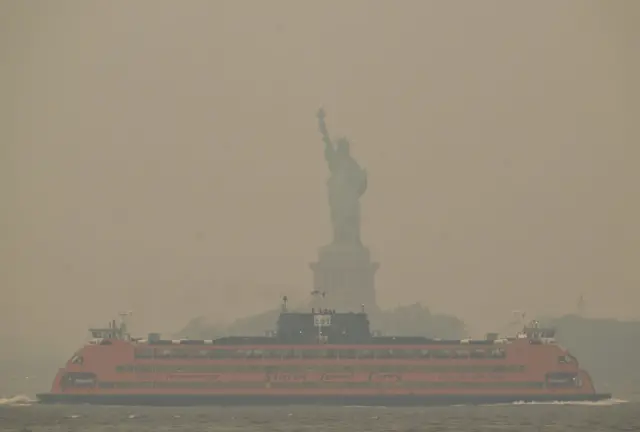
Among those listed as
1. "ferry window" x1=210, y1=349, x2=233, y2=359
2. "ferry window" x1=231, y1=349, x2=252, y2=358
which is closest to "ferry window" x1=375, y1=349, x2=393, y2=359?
"ferry window" x1=231, y1=349, x2=252, y2=358

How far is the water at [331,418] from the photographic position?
411 ft

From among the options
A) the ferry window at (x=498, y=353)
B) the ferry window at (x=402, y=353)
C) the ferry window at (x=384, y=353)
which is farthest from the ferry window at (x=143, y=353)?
the ferry window at (x=498, y=353)

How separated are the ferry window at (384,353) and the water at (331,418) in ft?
15.7

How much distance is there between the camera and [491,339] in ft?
500

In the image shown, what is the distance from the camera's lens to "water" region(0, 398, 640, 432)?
4936 inches

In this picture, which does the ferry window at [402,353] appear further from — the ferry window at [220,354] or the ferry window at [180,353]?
the ferry window at [180,353]

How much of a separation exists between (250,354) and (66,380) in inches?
660

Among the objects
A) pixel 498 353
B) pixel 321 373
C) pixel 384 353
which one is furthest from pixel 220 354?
pixel 498 353

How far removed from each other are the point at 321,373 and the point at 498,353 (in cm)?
1615

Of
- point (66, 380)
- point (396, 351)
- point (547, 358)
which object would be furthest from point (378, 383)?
point (66, 380)

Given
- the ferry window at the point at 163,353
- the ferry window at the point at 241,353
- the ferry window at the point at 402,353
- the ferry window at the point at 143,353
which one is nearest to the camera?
A: the ferry window at the point at 402,353

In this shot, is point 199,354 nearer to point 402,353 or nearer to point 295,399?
point 295,399

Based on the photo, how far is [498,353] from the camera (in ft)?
490

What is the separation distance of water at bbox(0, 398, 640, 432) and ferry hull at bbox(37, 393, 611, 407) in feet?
2.34
